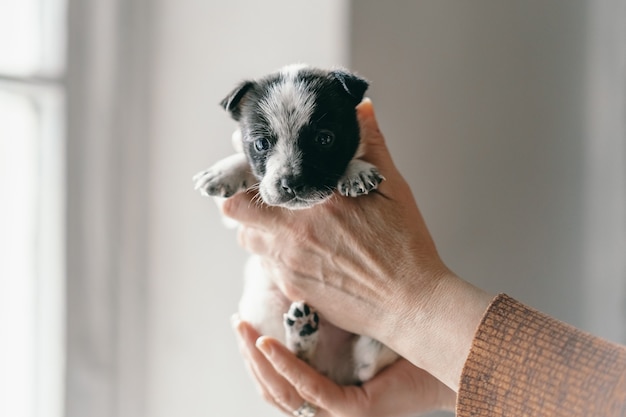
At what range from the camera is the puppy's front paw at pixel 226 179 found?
4.57 feet

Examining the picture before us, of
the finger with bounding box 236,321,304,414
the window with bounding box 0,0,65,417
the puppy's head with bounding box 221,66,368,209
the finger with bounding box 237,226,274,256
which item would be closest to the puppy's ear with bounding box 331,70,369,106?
the puppy's head with bounding box 221,66,368,209

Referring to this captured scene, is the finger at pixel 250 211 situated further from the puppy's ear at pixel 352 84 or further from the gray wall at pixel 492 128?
the gray wall at pixel 492 128

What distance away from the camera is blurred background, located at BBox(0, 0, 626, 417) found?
154 cm

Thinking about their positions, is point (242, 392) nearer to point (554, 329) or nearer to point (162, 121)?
point (162, 121)

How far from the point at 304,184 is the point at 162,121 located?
0.77 meters

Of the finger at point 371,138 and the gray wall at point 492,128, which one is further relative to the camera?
the gray wall at point 492,128

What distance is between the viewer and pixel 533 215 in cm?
171

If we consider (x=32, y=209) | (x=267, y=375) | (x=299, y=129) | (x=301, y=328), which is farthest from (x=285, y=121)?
(x=32, y=209)

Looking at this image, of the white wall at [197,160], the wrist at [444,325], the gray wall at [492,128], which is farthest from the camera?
the white wall at [197,160]

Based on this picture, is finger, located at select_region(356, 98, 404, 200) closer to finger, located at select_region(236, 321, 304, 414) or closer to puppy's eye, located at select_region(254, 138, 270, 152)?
puppy's eye, located at select_region(254, 138, 270, 152)

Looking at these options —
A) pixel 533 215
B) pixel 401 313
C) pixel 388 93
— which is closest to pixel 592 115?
pixel 533 215

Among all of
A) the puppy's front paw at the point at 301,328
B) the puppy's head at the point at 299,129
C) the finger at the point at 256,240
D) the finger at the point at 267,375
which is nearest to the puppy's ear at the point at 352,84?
the puppy's head at the point at 299,129

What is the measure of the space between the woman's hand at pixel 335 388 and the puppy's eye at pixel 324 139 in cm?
45

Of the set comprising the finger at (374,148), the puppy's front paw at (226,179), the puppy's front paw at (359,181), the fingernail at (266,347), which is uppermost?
the finger at (374,148)
